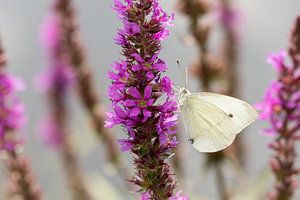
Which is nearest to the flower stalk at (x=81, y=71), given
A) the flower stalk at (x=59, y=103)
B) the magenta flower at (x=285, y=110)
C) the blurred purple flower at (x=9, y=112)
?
the flower stalk at (x=59, y=103)

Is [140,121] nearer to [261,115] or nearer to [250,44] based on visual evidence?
[261,115]

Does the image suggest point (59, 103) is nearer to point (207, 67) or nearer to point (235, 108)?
point (207, 67)

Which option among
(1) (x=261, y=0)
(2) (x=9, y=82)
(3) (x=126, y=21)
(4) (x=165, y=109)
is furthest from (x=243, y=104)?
(1) (x=261, y=0)

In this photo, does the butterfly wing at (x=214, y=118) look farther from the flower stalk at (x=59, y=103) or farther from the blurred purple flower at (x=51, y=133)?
the blurred purple flower at (x=51, y=133)

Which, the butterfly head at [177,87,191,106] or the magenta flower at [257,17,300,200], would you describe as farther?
the magenta flower at [257,17,300,200]

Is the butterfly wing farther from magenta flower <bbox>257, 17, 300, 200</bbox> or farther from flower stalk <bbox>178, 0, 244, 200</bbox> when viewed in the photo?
flower stalk <bbox>178, 0, 244, 200</bbox>

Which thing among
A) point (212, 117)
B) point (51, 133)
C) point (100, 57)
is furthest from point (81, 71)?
point (100, 57)

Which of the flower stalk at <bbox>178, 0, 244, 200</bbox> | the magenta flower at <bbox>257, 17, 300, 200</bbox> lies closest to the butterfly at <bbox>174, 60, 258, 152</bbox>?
the magenta flower at <bbox>257, 17, 300, 200</bbox>
